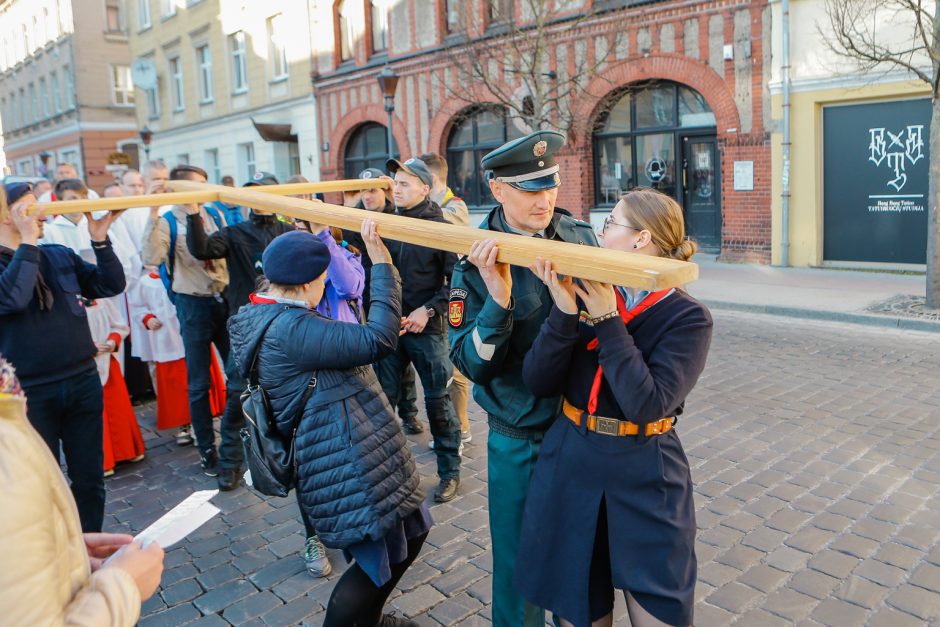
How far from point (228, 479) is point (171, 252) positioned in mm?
1617

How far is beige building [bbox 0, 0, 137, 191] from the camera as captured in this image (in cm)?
3616

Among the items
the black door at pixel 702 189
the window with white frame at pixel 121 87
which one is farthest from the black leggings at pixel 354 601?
the window with white frame at pixel 121 87

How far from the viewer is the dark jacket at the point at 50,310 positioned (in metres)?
3.37

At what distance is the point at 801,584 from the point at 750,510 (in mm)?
814

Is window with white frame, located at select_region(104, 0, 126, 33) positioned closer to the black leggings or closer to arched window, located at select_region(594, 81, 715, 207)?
arched window, located at select_region(594, 81, 715, 207)

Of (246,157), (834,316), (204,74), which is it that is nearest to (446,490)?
(834,316)

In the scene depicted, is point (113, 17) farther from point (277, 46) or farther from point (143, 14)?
point (277, 46)

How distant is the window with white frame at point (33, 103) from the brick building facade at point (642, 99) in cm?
2948

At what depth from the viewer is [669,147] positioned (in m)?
15.9

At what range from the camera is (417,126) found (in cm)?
2052

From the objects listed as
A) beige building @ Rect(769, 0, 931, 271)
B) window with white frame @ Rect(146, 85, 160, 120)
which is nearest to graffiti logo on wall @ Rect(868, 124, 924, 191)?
beige building @ Rect(769, 0, 931, 271)

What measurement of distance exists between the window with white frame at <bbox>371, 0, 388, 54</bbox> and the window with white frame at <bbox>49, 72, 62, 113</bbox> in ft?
79.4

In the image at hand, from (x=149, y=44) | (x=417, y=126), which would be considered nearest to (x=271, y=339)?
(x=417, y=126)

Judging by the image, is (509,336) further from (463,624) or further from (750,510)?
(750,510)
